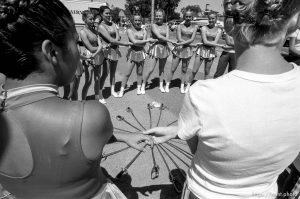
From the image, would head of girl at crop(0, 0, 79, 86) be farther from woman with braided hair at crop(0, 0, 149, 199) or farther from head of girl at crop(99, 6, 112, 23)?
head of girl at crop(99, 6, 112, 23)

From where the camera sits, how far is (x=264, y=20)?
0.97m

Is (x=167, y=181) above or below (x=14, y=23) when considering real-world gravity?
below

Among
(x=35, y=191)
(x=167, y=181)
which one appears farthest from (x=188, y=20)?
(x=35, y=191)

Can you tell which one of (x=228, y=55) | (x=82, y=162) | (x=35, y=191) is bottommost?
(x=228, y=55)

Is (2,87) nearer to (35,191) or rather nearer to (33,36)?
(33,36)

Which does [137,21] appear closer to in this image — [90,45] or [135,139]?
[90,45]

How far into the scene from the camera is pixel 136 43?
17.5 ft

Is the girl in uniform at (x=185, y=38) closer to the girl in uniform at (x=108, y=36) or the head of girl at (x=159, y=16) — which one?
the head of girl at (x=159, y=16)

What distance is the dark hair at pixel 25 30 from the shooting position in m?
0.94

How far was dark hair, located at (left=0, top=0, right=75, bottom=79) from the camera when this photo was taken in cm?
94

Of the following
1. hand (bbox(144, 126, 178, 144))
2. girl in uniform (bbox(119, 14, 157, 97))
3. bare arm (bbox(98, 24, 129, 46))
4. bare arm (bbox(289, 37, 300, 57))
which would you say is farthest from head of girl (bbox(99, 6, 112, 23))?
hand (bbox(144, 126, 178, 144))

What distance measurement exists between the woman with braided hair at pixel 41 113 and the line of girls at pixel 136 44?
371 centimetres

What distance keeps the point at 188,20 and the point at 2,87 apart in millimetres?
5213

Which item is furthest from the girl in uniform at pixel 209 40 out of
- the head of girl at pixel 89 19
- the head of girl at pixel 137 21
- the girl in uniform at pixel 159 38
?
the head of girl at pixel 89 19
